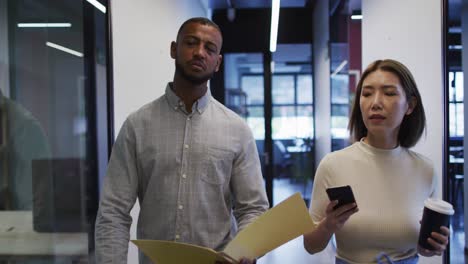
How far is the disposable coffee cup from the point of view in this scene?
1171 millimetres

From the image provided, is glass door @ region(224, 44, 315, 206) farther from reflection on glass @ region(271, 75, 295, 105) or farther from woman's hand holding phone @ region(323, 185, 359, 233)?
woman's hand holding phone @ region(323, 185, 359, 233)

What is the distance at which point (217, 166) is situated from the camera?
4.66 ft

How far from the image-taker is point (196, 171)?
141cm

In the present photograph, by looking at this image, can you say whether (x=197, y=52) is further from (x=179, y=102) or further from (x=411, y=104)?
(x=411, y=104)

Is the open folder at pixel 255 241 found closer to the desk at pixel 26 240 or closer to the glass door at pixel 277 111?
the desk at pixel 26 240

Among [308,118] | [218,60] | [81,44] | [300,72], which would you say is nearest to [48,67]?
[81,44]

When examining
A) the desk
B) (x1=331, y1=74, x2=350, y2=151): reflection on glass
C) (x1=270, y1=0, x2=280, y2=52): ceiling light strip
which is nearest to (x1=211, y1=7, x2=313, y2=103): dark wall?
(x1=270, y1=0, x2=280, y2=52): ceiling light strip

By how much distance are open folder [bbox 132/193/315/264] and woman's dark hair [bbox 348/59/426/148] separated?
60cm

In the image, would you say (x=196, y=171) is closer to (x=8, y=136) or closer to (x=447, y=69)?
(x=8, y=136)

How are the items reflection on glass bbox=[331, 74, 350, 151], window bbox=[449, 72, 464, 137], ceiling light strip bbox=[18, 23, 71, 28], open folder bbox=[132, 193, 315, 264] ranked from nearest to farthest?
open folder bbox=[132, 193, 315, 264], ceiling light strip bbox=[18, 23, 71, 28], window bbox=[449, 72, 464, 137], reflection on glass bbox=[331, 74, 350, 151]

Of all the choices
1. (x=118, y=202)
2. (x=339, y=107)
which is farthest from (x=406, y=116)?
(x=339, y=107)

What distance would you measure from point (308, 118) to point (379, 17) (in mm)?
4410

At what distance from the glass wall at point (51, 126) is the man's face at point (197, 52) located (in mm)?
1001

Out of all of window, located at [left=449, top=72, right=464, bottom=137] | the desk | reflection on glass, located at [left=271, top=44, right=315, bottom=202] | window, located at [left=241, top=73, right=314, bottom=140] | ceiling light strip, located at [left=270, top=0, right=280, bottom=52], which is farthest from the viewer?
reflection on glass, located at [left=271, top=44, right=315, bottom=202]
